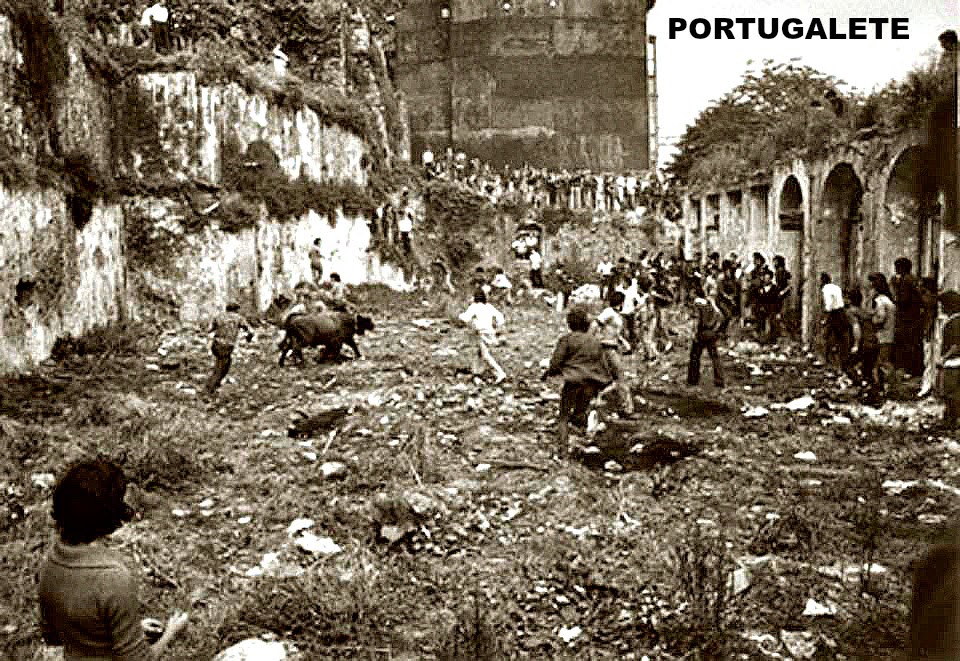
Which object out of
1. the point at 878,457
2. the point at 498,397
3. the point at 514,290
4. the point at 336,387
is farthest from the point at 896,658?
the point at 514,290

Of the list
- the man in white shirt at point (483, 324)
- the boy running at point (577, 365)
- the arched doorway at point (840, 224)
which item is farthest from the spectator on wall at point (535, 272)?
the boy running at point (577, 365)

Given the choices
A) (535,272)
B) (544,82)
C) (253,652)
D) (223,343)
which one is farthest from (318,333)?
(544,82)

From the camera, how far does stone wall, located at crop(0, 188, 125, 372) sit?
1097 centimetres

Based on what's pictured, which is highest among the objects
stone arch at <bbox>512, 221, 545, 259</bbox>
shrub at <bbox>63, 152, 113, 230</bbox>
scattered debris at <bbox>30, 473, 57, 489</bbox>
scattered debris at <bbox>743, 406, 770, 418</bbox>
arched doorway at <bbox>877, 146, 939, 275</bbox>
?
shrub at <bbox>63, 152, 113, 230</bbox>

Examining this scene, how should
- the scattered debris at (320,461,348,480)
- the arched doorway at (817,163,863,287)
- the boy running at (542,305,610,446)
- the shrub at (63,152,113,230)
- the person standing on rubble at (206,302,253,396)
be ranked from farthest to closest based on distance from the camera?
the arched doorway at (817,163,863,287)
the shrub at (63,152,113,230)
the person standing on rubble at (206,302,253,396)
the boy running at (542,305,610,446)
the scattered debris at (320,461,348,480)

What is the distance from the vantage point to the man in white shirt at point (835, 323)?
39.9 ft

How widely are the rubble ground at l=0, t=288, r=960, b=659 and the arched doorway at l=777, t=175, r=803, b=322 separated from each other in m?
4.70

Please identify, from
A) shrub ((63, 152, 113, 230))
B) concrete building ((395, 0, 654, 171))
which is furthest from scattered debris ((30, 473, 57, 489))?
concrete building ((395, 0, 654, 171))

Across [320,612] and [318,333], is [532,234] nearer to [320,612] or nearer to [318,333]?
[318,333]

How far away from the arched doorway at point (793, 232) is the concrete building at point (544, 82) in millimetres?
20297

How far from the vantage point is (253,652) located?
5.10m

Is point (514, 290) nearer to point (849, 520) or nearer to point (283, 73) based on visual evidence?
point (283, 73)

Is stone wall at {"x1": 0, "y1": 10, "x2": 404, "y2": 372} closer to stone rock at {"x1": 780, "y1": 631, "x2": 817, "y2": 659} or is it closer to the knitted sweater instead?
the knitted sweater

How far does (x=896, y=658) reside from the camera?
4.85 meters
